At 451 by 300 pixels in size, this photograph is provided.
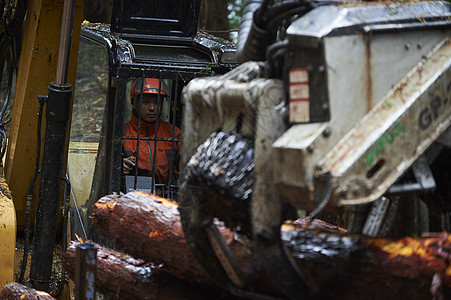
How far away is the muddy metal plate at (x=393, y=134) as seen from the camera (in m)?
2.47

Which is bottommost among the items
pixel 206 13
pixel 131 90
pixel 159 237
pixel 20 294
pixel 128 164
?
pixel 20 294

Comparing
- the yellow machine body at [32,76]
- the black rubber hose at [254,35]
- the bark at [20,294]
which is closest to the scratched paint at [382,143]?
the black rubber hose at [254,35]

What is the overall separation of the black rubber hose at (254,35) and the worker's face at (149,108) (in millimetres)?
2908

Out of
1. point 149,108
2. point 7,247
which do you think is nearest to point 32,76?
point 149,108

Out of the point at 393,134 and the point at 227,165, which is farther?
the point at 227,165

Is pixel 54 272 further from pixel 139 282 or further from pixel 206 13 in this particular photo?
pixel 206 13

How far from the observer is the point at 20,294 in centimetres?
449

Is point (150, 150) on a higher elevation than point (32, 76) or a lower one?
lower

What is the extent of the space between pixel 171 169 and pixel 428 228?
2169 mm

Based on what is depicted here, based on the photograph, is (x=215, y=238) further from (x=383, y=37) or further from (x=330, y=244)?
(x=383, y=37)

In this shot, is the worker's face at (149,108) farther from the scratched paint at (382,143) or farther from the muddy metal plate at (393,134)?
the scratched paint at (382,143)

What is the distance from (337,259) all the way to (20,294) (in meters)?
2.46

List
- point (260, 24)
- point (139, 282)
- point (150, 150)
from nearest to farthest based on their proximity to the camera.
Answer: point (260, 24)
point (139, 282)
point (150, 150)

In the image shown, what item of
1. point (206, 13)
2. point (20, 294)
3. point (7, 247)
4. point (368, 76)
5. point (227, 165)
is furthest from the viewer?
point (206, 13)
